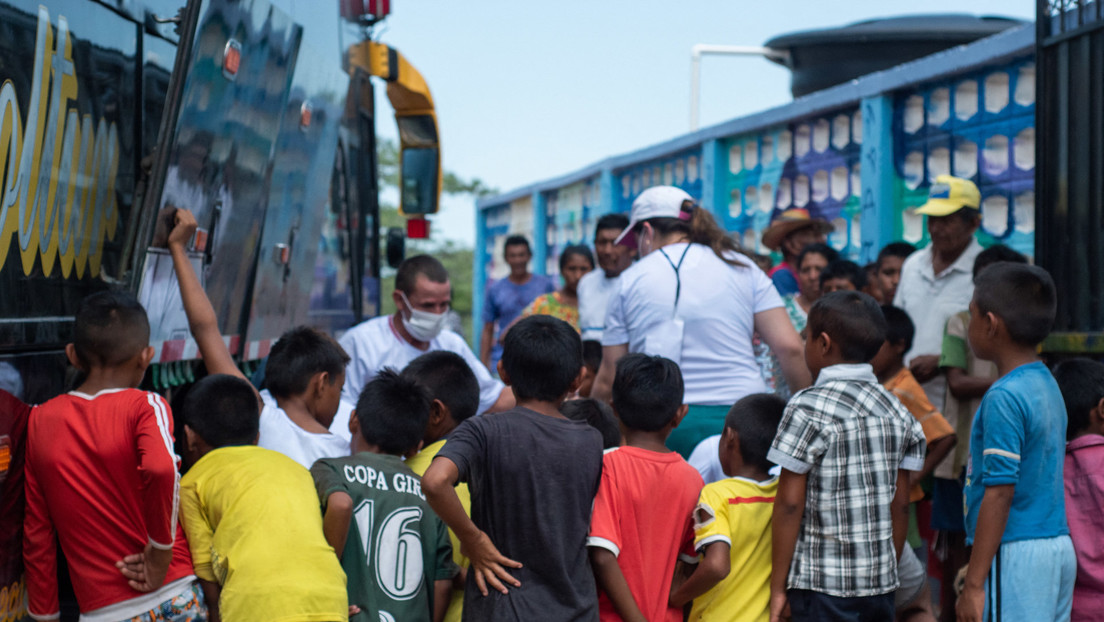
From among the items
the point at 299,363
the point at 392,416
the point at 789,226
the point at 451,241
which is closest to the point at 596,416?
the point at 392,416

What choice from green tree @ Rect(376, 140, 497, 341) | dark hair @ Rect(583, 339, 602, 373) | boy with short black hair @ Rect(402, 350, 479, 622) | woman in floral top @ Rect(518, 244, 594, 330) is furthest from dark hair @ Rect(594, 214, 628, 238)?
green tree @ Rect(376, 140, 497, 341)

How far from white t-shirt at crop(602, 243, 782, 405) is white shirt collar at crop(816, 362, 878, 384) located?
757 millimetres

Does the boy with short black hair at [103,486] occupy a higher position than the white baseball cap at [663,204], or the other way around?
the white baseball cap at [663,204]

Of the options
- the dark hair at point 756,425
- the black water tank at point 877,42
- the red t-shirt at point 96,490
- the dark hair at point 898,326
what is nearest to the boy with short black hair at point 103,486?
the red t-shirt at point 96,490

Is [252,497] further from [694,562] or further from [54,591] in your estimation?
[694,562]

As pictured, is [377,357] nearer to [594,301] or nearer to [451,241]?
[594,301]

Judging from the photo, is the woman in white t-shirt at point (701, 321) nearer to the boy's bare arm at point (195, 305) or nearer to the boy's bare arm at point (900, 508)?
the boy's bare arm at point (900, 508)

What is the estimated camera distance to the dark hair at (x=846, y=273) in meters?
5.31

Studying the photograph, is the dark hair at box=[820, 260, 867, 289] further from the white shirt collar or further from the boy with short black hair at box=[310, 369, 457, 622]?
the boy with short black hair at box=[310, 369, 457, 622]

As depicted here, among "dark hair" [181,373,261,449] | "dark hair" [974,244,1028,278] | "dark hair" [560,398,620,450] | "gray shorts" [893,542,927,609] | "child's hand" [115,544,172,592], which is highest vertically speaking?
"dark hair" [974,244,1028,278]

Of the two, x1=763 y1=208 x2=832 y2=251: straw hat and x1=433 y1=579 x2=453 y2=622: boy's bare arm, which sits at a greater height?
x1=763 y1=208 x2=832 y2=251: straw hat

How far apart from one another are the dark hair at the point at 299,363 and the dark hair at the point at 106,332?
Result: 0.55 m

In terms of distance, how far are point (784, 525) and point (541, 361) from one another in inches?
32.4

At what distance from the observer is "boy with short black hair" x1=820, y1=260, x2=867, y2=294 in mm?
5293
